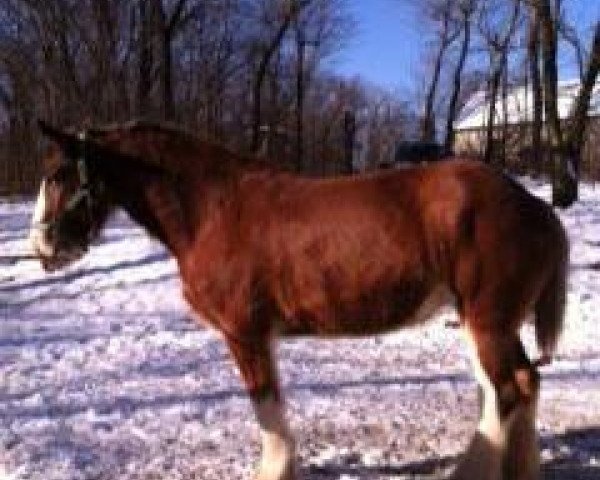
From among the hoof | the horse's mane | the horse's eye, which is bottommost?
the hoof

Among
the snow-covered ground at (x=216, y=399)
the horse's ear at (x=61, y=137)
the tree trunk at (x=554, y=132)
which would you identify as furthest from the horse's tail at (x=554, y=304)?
the tree trunk at (x=554, y=132)

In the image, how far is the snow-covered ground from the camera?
581 cm

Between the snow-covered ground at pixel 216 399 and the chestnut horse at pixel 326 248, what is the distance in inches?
27.6

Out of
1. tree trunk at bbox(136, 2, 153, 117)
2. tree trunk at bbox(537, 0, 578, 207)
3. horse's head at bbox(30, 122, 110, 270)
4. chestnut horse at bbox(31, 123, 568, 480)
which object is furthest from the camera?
tree trunk at bbox(136, 2, 153, 117)

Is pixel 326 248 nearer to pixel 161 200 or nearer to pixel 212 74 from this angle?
pixel 161 200

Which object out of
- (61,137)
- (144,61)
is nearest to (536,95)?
(144,61)

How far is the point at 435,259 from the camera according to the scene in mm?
4949

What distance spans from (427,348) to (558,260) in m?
3.99

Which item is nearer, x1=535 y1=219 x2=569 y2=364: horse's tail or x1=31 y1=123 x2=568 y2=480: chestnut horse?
x1=31 y1=123 x2=568 y2=480: chestnut horse

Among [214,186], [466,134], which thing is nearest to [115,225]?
[214,186]

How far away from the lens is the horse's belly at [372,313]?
16.5ft

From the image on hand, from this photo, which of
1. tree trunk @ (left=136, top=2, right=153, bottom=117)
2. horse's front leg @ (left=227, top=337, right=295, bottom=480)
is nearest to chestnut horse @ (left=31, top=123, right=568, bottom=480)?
horse's front leg @ (left=227, top=337, right=295, bottom=480)

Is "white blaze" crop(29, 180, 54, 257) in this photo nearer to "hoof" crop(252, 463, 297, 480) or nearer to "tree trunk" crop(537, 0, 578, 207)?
"hoof" crop(252, 463, 297, 480)

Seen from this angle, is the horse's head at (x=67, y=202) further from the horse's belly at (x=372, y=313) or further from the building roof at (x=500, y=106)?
the building roof at (x=500, y=106)
